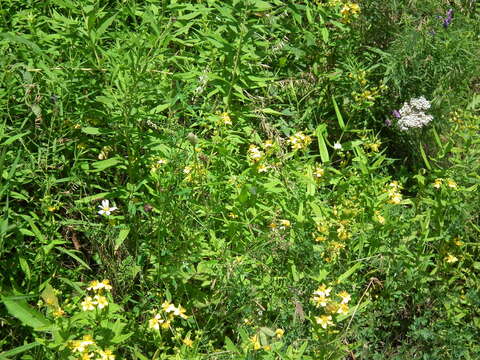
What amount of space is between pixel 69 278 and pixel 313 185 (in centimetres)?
126

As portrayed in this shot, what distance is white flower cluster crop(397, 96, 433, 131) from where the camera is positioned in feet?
12.6

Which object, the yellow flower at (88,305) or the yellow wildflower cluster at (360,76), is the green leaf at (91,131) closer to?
the yellow flower at (88,305)

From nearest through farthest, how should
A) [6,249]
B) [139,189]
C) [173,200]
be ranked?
[6,249]
[173,200]
[139,189]

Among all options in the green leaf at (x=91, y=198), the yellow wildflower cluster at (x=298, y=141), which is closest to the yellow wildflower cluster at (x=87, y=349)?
the green leaf at (x=91, y=198)

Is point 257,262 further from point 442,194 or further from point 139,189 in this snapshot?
point 442,194

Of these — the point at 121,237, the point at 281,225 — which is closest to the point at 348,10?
the point at 281,225

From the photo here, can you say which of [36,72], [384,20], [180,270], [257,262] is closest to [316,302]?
[257,262]

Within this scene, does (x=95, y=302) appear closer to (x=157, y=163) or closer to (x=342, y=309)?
(x=157, y=163)

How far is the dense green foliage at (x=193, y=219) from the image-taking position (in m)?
2.78

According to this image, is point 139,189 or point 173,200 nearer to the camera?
point 173,200

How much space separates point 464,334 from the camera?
3.04 meters

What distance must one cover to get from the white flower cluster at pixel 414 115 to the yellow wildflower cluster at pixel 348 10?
26.2 inches

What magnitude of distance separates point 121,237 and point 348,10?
212cm

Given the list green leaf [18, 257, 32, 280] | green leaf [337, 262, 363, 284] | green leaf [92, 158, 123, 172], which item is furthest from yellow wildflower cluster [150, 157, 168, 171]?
green leaf [337, 262, 363, 284]
